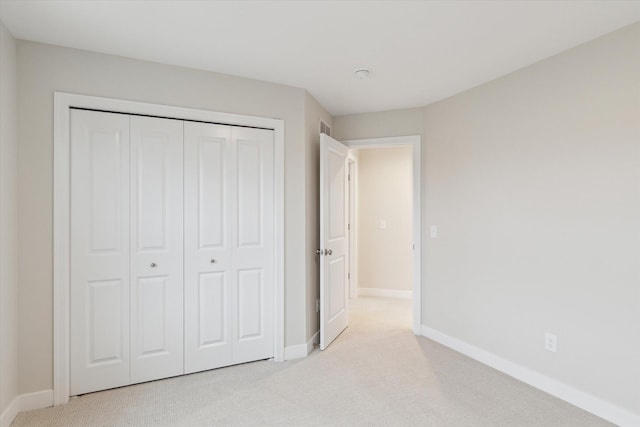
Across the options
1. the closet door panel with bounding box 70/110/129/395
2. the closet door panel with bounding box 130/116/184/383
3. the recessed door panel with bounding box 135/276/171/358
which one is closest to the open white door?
the closet door panel with bounding box 130/116/184/383

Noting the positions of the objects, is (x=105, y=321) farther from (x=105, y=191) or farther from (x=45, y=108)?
(x=45, y=108)

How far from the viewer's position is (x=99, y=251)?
2.54 meters

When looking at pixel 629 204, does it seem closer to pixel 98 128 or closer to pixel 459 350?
pixel 459 350

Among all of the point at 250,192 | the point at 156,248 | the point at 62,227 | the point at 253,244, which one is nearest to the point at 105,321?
the point at 156,248

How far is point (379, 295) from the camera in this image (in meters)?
5.53

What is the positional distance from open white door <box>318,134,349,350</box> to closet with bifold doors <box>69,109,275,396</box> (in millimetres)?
496

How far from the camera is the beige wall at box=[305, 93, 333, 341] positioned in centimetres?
329

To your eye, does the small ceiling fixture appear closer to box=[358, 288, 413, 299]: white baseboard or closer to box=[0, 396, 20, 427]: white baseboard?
box=[0, 396, 20, 427]: white baseboard

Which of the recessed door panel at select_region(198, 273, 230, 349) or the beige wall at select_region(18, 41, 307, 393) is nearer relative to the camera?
the beige wall at select_region(18, 41, 307, 393)

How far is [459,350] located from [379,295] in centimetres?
224

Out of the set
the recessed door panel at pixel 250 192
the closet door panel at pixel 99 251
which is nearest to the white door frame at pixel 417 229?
the recessed door panel at pixel 250 192

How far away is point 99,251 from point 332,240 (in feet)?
6.42

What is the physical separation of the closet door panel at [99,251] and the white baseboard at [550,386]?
2.80 meters

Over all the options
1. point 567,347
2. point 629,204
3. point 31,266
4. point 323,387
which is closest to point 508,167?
point 629,204
